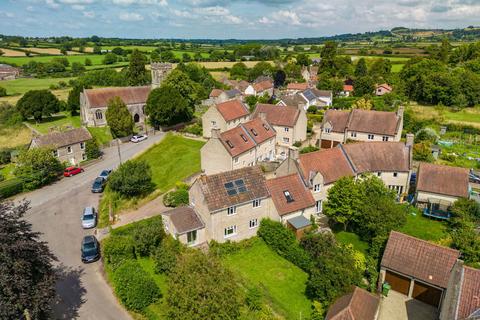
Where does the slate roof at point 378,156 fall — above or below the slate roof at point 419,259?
above

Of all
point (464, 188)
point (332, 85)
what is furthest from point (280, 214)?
point (332, 85)

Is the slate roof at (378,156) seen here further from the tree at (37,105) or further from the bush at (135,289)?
the tree at (37,105)

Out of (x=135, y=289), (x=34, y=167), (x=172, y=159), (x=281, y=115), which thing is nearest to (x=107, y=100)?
(x=172, y=159)

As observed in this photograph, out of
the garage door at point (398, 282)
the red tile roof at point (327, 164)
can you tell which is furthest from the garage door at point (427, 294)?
the red tile roof at point (327, 164)

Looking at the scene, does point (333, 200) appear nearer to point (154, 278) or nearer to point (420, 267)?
point (420, 267)

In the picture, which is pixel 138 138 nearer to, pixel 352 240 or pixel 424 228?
pixel 352 240

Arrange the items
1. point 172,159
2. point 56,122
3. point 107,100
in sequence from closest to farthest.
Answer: point 172,159 → point 107,100 → point 56,122
